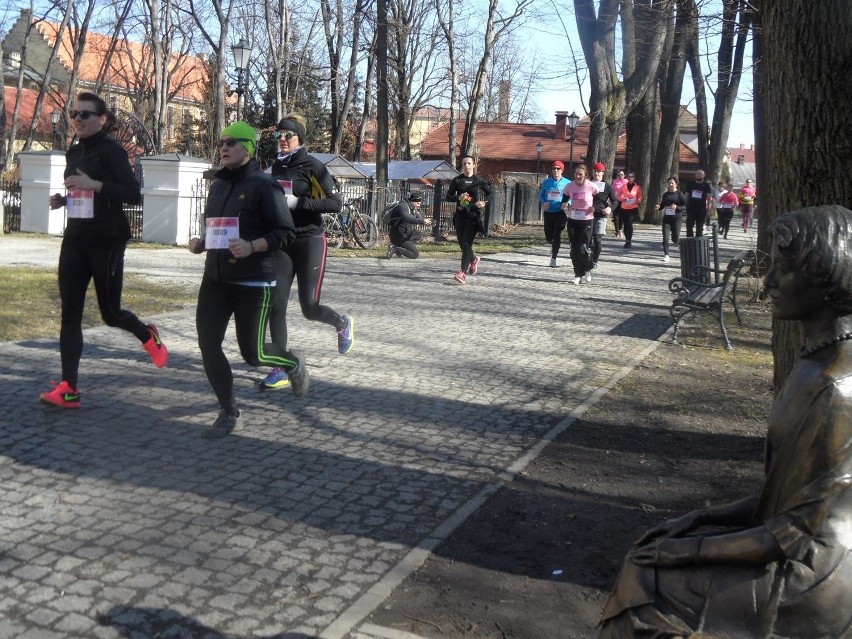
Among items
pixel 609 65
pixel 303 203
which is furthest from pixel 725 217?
pixel 303 203

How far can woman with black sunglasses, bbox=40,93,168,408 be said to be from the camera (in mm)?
6762

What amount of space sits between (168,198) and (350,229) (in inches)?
152

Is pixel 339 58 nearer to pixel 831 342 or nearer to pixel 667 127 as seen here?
pixel 667 127

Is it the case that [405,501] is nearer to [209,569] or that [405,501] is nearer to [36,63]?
[209,569]

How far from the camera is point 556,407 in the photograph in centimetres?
772

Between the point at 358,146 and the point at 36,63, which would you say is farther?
the point at 36,63

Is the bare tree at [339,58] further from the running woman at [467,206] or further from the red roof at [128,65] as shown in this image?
the running woman at [467,206]

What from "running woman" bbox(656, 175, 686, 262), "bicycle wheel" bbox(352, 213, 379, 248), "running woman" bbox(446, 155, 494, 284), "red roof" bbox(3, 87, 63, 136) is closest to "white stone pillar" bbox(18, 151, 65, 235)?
"bicycle wheel" bbox(352, 213, 379, 248)

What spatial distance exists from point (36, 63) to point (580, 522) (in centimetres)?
8837

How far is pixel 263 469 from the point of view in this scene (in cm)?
574

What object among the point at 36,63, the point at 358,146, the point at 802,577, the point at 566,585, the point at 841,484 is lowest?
the point at 566,585

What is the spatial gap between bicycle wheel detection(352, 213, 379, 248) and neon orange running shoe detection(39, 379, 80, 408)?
1584 cm

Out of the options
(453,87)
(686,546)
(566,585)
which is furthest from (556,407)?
(453,87)

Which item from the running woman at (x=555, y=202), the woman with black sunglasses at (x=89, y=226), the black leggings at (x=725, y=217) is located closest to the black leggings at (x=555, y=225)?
the running woman at (x=555, y=202)
